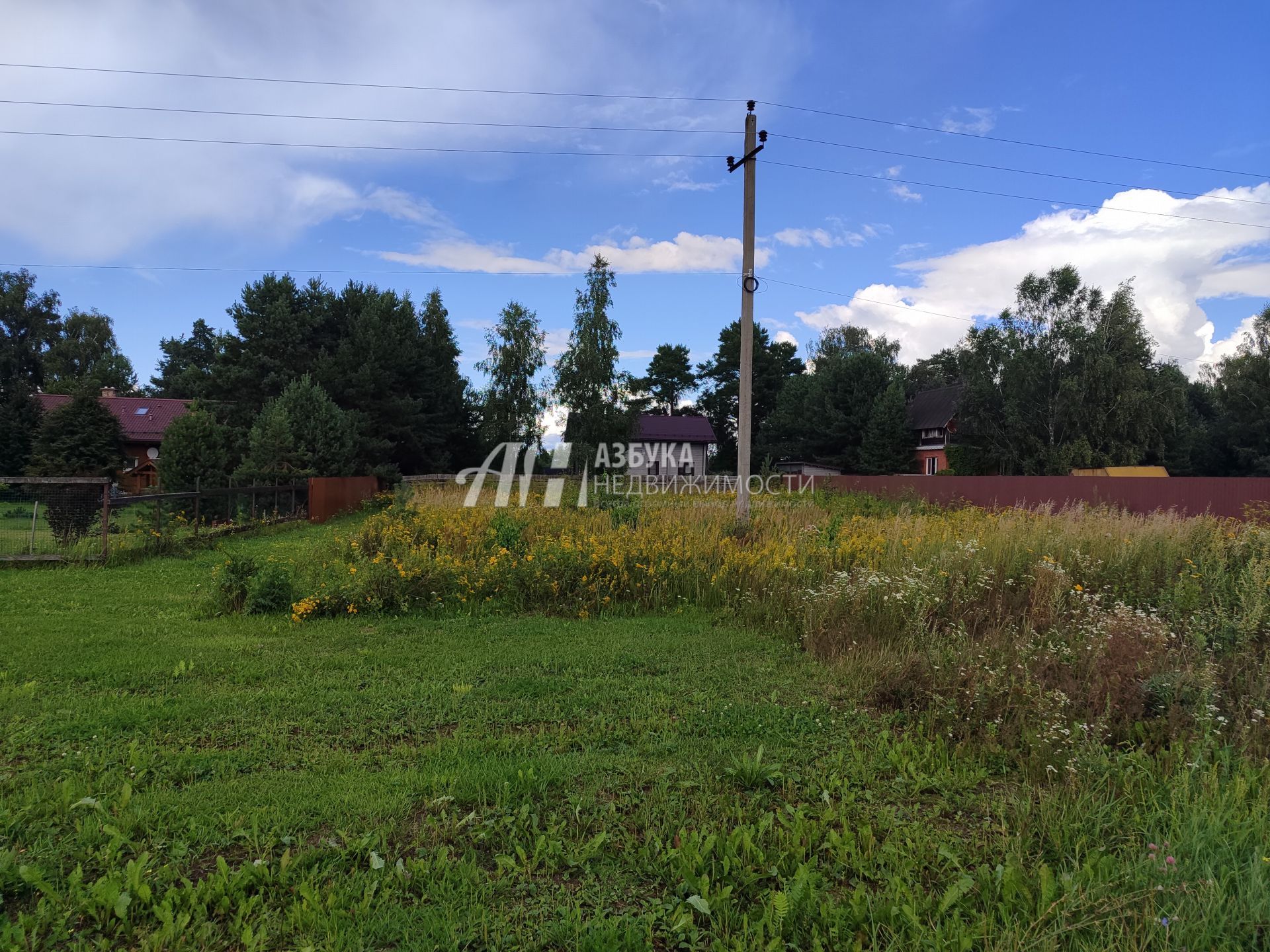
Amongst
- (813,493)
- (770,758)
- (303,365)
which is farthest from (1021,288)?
(770,758)

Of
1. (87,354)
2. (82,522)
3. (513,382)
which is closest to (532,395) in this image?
(513,382)

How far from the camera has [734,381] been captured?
5344 cm

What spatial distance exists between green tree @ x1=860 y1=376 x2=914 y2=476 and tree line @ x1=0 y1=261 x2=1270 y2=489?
119 millimetres

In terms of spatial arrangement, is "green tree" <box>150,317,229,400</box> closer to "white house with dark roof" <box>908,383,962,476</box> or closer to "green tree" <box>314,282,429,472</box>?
"green tree" <box>314,282,429,472</box>

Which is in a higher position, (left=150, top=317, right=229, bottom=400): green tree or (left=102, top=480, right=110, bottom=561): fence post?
(left=150, top=317, right=229, bottom=400): green tree

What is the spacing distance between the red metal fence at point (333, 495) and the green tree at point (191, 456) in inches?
87.4

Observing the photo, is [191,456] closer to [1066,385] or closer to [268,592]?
[268,592]

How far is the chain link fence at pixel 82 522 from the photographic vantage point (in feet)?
31.7

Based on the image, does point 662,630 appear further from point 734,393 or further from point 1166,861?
point 734,393

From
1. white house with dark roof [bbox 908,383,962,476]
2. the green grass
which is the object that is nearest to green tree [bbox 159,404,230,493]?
the green grass

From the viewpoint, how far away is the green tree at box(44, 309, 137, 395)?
4436cm

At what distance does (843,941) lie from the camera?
2113 millimetres

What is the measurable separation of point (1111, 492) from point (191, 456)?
2143 cm

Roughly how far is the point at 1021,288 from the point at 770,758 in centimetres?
3791
